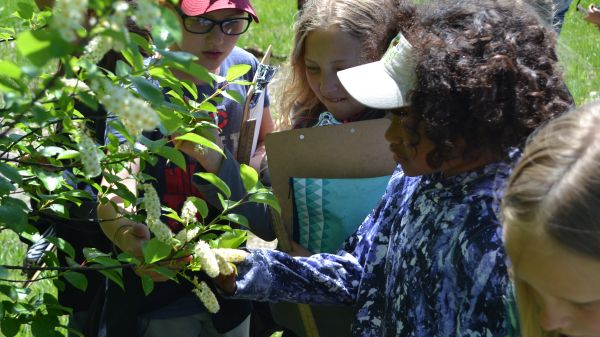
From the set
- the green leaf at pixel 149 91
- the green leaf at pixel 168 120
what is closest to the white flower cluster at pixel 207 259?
the green leaf at pixel 168 120

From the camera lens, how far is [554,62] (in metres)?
1.88

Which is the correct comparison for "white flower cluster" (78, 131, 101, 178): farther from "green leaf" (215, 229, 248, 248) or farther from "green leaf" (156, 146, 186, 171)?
"green leaf" (215, 229, 248, 248)

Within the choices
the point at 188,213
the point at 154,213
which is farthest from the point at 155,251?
the point at 188,213

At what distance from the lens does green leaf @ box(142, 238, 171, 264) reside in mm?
1817

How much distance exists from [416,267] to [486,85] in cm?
42

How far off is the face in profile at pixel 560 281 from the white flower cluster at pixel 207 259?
63cm

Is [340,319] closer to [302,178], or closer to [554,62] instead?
[302,178]

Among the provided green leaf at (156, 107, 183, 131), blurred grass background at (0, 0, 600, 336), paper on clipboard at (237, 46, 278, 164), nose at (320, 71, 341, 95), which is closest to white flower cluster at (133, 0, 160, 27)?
green leaf at (156, 107, 183, 131)

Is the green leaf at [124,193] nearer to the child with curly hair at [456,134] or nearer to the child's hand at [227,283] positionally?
the child's hand at [227,283]

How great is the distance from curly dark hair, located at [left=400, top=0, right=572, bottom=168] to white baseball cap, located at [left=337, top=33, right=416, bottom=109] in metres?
0.03

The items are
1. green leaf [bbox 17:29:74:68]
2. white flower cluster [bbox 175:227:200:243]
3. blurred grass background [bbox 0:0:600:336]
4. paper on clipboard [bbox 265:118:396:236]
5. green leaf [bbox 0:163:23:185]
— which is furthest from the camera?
blurred grass background [bbox 0:0:600:336]

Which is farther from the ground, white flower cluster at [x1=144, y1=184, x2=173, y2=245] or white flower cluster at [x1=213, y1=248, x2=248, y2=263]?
white flower cluster at [x1=144, y1=184, x2=173, y2=245]

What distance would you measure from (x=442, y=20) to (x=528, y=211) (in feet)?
1.89

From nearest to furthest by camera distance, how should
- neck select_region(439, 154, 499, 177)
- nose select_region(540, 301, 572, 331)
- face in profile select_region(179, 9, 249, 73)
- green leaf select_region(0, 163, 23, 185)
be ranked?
1. nose select_region(540, 301, 572, 331)
2. green leaf select_region(0, 163, 23, 185)
3. neck select_region(439, 154, 499, 177)
4. face in profile select_region(179, 9, 249, 73)
